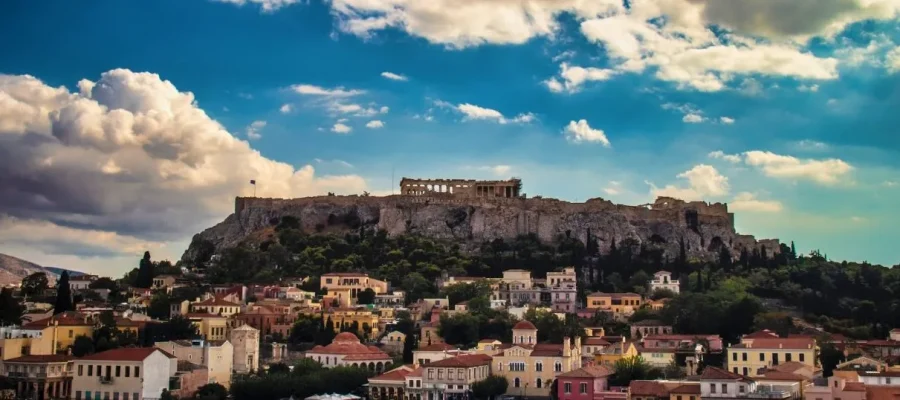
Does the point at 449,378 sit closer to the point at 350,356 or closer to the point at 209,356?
the point at 350,356

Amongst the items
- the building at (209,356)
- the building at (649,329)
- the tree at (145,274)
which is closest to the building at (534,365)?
the building at (649,329)

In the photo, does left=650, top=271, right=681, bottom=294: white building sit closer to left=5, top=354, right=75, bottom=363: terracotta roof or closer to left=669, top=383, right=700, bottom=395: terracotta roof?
left=669, top=383, right=700, bottom=395: terracotta roof

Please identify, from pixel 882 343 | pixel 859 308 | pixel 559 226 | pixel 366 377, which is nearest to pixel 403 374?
pixel 366 377

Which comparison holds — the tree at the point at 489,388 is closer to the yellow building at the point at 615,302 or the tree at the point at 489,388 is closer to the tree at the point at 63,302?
the yellow building at the point at 615,302

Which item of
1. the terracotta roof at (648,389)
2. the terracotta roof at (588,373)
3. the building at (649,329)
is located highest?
the building at (649,329)

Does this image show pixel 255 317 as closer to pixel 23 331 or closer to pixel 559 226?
pixel 23 331

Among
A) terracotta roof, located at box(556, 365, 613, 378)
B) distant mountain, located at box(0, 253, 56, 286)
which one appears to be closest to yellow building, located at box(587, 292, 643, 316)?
terracotta roof, located at box(556, 365, 613, 378)
